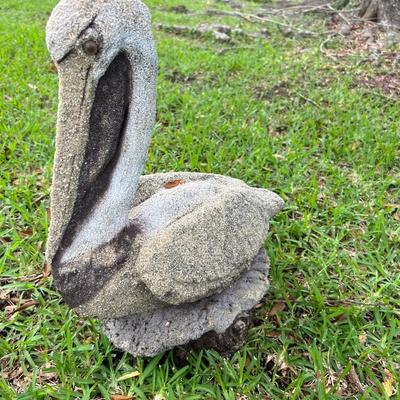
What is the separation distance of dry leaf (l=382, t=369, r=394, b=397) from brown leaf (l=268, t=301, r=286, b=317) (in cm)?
56

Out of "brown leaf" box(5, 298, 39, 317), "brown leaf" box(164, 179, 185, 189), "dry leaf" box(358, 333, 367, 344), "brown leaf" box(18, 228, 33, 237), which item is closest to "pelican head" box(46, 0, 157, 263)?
"brown leaf" box(164, 179, 185, 189)

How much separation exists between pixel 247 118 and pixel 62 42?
9.52 ft

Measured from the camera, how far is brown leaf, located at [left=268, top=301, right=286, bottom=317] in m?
2.30

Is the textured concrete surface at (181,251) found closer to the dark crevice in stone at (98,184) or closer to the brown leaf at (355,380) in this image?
the dark crevice in stone at (98,184)

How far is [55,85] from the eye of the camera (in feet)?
14.6

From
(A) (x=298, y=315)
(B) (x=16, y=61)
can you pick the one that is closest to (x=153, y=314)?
(A) (x=298, y=315)

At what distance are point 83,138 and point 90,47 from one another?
1.08ft

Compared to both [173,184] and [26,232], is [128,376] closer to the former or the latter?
[173,184]

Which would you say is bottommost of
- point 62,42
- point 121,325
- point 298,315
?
point 298,315

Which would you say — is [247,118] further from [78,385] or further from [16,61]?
[78,385]

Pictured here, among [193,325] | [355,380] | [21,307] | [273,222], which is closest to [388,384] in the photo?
[355,380]

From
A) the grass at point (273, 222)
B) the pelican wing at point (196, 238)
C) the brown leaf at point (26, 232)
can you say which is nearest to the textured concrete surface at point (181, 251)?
the pelican wing at point (196, 238)

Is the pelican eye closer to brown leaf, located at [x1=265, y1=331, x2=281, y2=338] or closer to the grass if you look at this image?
the grass

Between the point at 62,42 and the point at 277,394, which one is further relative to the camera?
the point at 277,394
